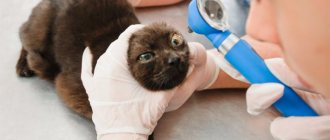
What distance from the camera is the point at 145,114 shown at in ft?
2.05

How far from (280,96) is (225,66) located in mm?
135

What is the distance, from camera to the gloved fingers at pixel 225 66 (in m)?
0.68

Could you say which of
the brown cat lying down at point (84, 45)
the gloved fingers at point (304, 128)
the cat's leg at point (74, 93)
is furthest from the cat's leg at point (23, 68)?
the gloved fingers at point (304, 128)

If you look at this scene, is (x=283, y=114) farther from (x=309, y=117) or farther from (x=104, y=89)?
(x=104, y=89)

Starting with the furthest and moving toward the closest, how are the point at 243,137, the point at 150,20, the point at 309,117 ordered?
the point at 150,20
the point at 243,137
the point at 309,117

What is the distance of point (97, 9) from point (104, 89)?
17 cm

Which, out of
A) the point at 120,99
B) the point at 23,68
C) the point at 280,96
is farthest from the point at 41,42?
the point at 280,96

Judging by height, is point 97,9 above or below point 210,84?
above

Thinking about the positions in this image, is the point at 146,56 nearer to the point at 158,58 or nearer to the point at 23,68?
the point at 158,58

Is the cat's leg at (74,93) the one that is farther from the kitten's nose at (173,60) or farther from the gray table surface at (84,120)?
the kitten's nose at (173,60)

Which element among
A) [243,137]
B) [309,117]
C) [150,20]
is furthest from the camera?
[150,20]

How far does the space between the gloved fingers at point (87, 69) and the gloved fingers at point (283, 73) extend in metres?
0.29

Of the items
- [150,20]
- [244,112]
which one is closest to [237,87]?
[244,112]

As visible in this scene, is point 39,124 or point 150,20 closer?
point 39,124
